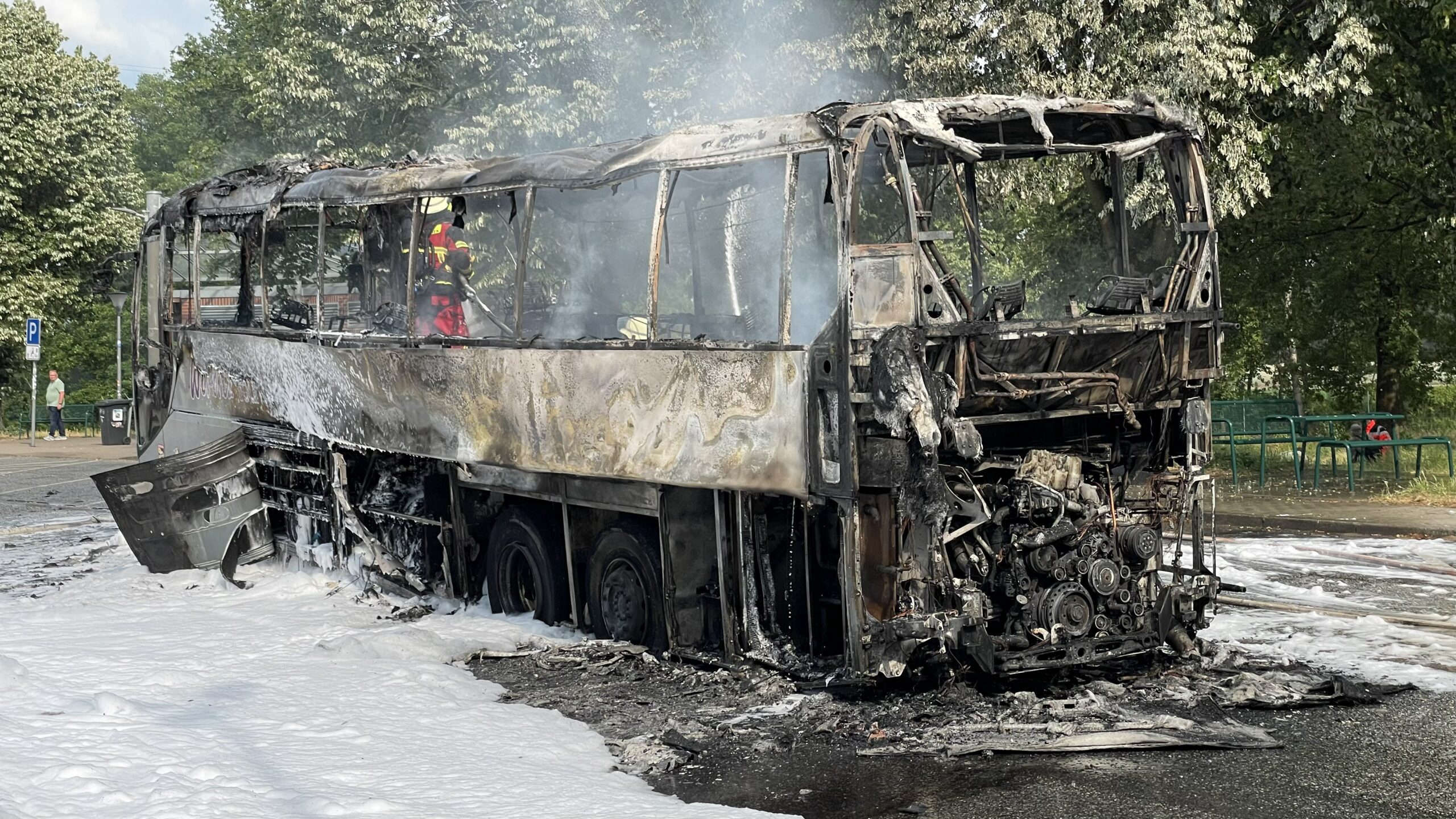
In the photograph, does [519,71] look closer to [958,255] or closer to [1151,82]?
[1151,82]

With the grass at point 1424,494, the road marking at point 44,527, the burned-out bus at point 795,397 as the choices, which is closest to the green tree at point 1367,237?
the grass at point 1424,494

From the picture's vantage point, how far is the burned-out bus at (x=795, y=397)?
7.48 metres

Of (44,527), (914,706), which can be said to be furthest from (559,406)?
(44,527)

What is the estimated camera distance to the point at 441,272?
11039 mm

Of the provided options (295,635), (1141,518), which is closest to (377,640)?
(295,635)

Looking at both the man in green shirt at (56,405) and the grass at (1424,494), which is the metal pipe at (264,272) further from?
the man in green shirt at (56,405)

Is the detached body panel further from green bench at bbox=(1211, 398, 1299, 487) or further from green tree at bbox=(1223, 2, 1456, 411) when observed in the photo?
green bench at bbox=(1211, 398, 1299, 487)

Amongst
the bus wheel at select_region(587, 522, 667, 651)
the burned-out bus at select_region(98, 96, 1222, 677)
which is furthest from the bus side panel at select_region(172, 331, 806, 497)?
the bus wheel at select_region(587, 522, 667, 651)

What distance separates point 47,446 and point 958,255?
27907 millimetres

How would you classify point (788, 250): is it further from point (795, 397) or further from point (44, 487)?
point (44, 487)

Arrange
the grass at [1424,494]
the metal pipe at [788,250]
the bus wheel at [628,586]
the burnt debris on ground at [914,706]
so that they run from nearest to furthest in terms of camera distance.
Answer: the burnt debris on ground at [914,706] → the metal pipe at [788,250] → the bus wheel at [628,586] → the grass at [1424,494]

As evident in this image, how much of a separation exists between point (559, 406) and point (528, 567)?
176 cm

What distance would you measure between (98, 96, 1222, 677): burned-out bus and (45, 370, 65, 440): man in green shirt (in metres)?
24.5

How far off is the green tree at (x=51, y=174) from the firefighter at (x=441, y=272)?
28.2m
